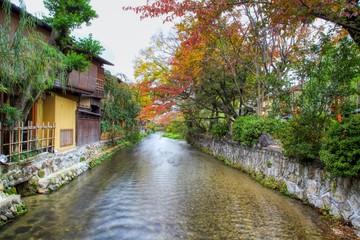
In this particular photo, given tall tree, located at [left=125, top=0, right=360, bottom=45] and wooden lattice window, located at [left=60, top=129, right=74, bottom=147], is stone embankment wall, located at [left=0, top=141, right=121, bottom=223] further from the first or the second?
tall tree, located at [left=125, top=0, right=360, bottom=45]

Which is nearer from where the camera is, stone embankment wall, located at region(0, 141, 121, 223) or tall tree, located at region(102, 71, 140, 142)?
stone embankment wall, located at region(0, 141, 121, 223)

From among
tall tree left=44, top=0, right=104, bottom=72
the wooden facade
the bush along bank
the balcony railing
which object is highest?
tall tree left=44, top=0, right=104, bottom=72

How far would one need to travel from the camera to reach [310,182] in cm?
701

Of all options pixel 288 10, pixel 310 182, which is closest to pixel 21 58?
pixel 288 10

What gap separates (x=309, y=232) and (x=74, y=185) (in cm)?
816

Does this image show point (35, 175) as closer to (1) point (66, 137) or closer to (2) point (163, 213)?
(1) point (66, 137)

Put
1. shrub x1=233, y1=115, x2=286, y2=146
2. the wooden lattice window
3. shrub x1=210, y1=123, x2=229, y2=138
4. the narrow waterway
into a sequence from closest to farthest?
1. the narrow waterway
2. shrub x1=233, y1=115, x2=286, y2=146
3. the wooden lattice window
4. shrub x1=210, y1=123, x2=229, y2=138

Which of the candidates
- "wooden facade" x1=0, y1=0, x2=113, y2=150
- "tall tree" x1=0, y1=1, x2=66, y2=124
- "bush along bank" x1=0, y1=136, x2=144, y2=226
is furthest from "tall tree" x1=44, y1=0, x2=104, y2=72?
"bush along bank" x1=0, y1=136, x2=144, y2=226

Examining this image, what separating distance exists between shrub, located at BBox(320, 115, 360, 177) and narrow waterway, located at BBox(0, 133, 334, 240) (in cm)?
155

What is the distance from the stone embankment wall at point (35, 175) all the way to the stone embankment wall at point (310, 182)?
8069 millimetres

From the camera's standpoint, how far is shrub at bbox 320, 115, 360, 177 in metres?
4.86

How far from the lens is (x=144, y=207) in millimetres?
6816

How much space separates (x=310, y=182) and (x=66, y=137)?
11.0m

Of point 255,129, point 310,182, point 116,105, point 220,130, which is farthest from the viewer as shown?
point 116,105
